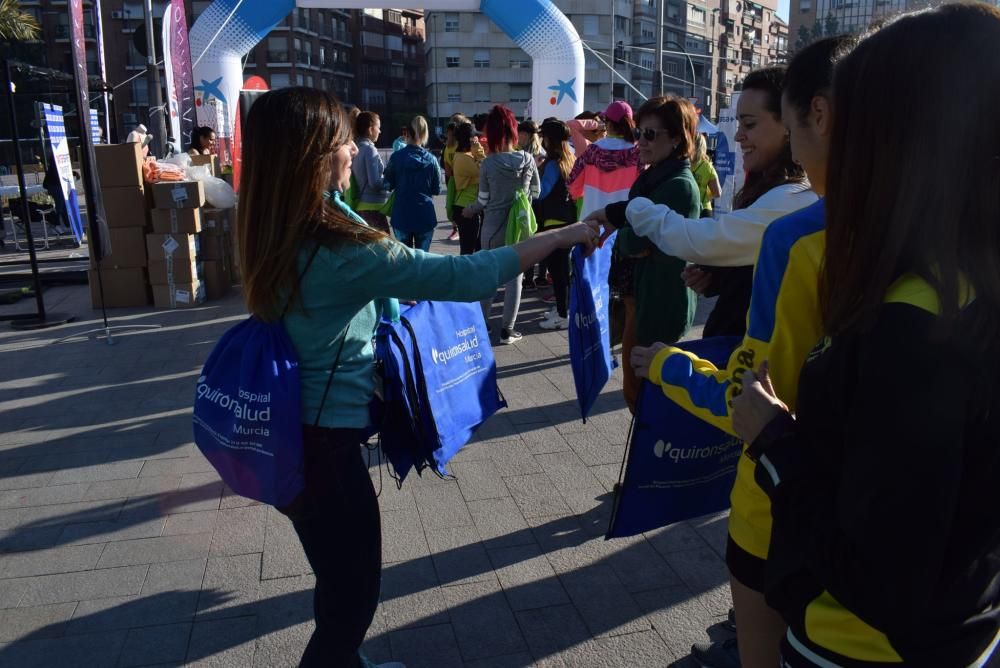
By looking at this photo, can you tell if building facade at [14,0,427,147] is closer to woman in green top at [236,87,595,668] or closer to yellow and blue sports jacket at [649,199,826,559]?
woman in green top at [236,87,595,668]

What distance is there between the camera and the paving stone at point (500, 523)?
345cm

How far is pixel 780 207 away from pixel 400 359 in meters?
1.19

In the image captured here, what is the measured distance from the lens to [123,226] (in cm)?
806

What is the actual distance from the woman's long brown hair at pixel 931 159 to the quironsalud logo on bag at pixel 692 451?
47.0 inches

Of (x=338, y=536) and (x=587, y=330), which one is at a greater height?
(x=587, y=330)

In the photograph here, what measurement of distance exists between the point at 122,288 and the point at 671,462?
7.46 metres

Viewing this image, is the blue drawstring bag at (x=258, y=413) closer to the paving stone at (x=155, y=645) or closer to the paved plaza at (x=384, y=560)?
the paved plaza at (x=384, y=560)

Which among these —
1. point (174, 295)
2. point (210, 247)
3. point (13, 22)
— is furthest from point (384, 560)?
point (13, 22)

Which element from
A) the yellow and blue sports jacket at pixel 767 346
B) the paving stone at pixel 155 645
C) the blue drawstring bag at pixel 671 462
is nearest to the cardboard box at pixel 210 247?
the paving stone at pixel 155 645

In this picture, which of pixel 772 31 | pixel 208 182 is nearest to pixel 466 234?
pixel 208 182

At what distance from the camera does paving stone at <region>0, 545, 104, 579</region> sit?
323 centimetres

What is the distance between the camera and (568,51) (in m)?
12.5

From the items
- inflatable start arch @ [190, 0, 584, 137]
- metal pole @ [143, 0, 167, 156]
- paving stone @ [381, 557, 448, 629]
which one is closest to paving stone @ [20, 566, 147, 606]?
paving stone @ [381, 557, 448, 629]

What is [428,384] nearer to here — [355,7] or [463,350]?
[463,350]
